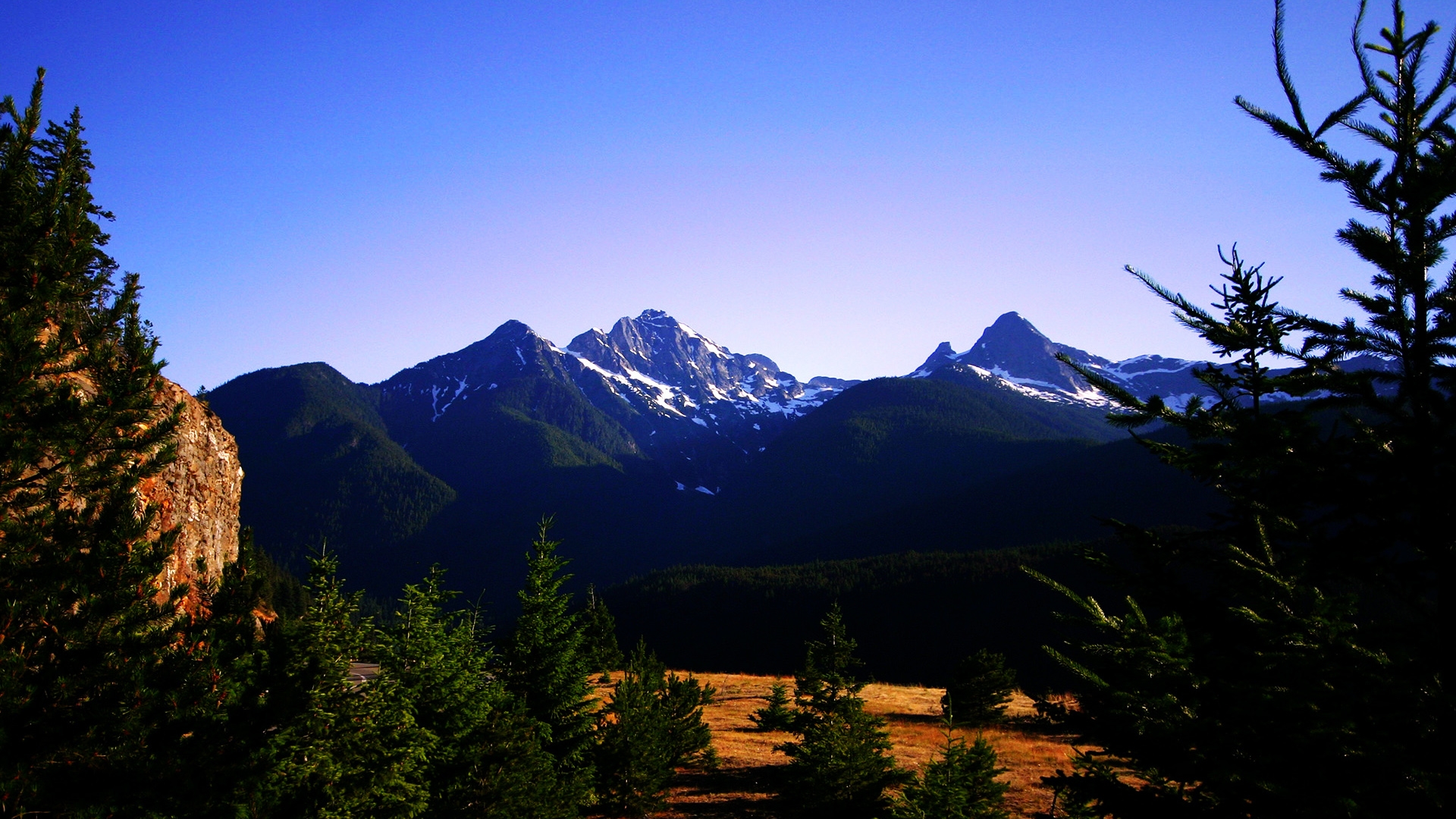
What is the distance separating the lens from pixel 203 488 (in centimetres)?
3556

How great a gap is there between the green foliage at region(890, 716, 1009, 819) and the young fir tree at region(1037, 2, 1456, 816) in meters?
6.43

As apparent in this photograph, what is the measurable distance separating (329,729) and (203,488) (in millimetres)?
30525

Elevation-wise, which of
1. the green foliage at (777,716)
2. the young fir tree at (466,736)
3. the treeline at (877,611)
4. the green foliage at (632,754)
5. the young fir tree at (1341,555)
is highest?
the young fir tree at (1341,555)

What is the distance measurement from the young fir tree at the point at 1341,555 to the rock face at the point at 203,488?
34795 mm

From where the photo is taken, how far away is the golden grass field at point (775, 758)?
851 inches

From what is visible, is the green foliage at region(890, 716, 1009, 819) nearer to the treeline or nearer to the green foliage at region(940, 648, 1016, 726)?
the green foliage at region(940, 648, 1016, 726)

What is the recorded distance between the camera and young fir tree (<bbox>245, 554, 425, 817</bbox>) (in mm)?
10898

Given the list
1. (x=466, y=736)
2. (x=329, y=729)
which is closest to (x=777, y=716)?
(x=466, y=736)

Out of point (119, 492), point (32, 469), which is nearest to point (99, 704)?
point (119, 492)

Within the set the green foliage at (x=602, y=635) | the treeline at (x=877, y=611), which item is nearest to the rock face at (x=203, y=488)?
the green foliage at (x=602, y=635)

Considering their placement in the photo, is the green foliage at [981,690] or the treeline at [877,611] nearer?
the green foliage at [981,690]

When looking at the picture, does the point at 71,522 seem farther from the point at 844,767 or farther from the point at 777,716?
the point at 777,716

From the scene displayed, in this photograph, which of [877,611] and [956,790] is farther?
[877,611]

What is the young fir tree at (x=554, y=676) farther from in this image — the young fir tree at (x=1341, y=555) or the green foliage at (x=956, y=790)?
the young fir tree at (x=1341, y=555)
